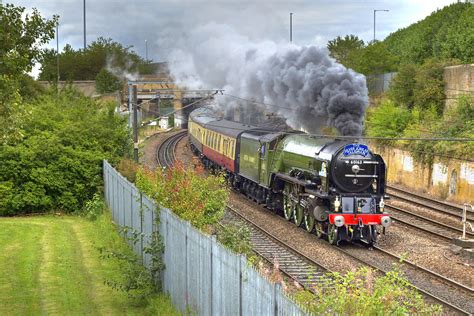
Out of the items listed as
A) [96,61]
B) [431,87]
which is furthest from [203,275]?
[96,61]

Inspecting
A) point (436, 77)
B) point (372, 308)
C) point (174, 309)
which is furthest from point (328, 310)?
point (436, 77)

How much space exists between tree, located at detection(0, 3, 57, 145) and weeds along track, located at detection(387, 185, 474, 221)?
17.6m

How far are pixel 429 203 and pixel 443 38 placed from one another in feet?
82.2

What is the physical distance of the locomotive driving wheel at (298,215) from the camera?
73.0 feet

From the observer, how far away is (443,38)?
5144 cm

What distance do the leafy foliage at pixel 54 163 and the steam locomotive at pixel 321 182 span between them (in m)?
6.32

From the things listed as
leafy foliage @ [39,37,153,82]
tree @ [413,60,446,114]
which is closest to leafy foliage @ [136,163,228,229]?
tree @ [413,60,446,114]

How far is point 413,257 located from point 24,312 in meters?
10.0

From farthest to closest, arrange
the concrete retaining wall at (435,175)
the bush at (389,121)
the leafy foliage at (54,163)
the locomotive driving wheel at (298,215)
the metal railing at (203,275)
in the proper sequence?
the bush at (389,121)
the concrete retaining wall at (435,175)
the leafy foliage at (54,163)
the locomotive driving wheel at (298,215)
the metal railing at (203,275)

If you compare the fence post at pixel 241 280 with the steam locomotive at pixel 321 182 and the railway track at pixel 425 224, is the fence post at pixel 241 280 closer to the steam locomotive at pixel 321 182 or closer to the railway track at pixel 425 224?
the steam locomotive at pixel 321 182

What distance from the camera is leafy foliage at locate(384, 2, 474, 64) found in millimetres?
46531

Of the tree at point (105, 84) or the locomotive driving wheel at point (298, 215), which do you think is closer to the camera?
the locomotive driving wheel at point (298, 215)

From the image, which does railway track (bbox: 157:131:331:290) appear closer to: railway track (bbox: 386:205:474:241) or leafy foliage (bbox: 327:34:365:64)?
railway track (bbox: 386:205:474:241)

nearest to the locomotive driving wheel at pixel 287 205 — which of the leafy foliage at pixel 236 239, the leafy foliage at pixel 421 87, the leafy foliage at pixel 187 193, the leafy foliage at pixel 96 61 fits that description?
the leafy foliage at pixel 187 193
